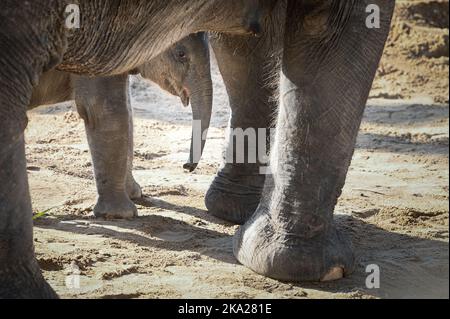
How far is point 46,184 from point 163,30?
6.56 feet

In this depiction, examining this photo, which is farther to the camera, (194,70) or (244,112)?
(194,70)

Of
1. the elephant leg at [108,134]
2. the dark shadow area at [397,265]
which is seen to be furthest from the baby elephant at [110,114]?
the dark shadow area at [397,265]

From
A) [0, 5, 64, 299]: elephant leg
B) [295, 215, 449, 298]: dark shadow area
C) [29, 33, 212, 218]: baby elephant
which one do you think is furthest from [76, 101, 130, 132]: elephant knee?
[0, 5, 64, 299]: elephant leg

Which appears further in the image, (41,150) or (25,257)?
(41,150)

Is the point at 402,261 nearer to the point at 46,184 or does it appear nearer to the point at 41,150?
the point at 46,184

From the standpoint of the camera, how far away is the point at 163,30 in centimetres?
296

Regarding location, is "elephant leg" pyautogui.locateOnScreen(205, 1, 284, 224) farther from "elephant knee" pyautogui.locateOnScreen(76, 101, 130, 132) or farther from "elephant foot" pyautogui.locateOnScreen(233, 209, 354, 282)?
"elephant foot" pyautogui.locateOnScreen(233, 209, 354, 282)

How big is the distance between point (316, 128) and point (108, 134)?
126 cm

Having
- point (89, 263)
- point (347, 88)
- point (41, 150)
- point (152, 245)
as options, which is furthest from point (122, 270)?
point (41, 150)

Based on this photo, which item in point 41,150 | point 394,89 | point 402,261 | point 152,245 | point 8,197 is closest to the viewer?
point 8,197

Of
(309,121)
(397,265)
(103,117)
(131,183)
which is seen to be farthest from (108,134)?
(397,265)

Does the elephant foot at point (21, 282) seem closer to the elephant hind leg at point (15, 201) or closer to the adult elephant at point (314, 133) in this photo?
the elephant hind leg at point (15, 201)

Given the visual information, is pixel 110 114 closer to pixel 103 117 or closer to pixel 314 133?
pixel 103 117

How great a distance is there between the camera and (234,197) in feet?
13.7
